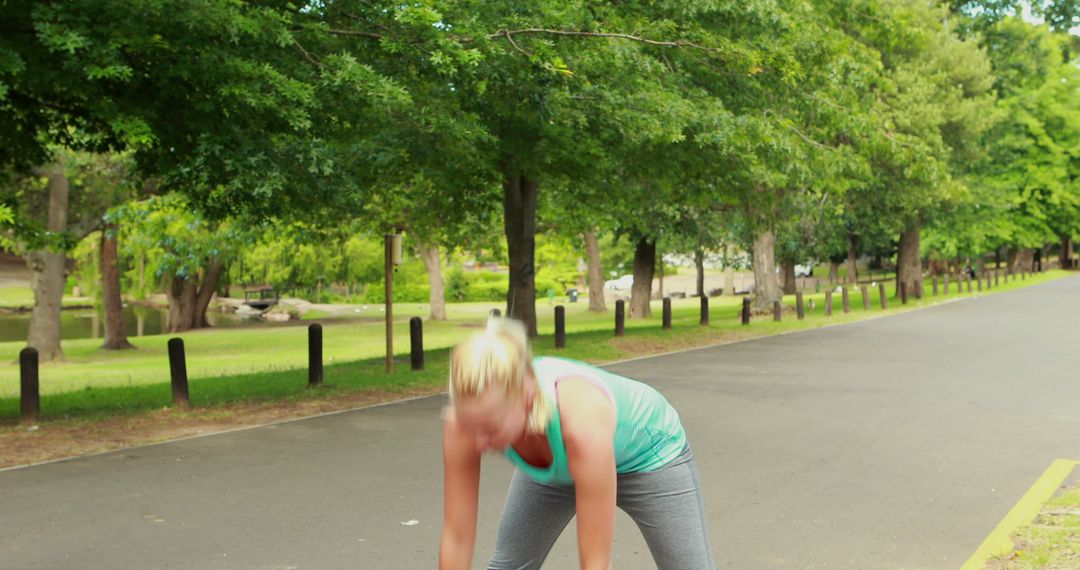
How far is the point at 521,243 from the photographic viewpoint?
1992 cm

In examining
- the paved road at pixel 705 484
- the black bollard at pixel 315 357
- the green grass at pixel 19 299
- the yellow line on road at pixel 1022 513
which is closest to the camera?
the yellow line on road at pixel 1022 513

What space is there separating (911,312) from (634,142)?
16293 mm

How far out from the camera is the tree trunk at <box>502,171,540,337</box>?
1980 cm

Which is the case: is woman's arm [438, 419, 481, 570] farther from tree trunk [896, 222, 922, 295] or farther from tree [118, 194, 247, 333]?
tree trunk [896, 222, 922, 295]

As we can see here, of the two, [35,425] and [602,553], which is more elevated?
[602,553]

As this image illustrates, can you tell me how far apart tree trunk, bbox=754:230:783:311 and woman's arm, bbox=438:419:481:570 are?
26.5 metres

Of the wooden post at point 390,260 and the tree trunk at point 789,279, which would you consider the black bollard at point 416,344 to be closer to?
the wooden post at point 390,260

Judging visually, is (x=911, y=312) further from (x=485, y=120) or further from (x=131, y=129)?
(x=131, y=129)

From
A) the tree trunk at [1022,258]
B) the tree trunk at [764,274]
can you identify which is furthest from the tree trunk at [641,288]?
the tree trunk at [1022,258]

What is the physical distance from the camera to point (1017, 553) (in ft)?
17.9

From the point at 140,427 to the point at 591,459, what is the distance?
8559 mm

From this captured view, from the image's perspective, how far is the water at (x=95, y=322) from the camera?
42.0m

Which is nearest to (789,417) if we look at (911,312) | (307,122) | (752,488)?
(752,488)

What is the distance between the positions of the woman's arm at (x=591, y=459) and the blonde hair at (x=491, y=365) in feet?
0.51
